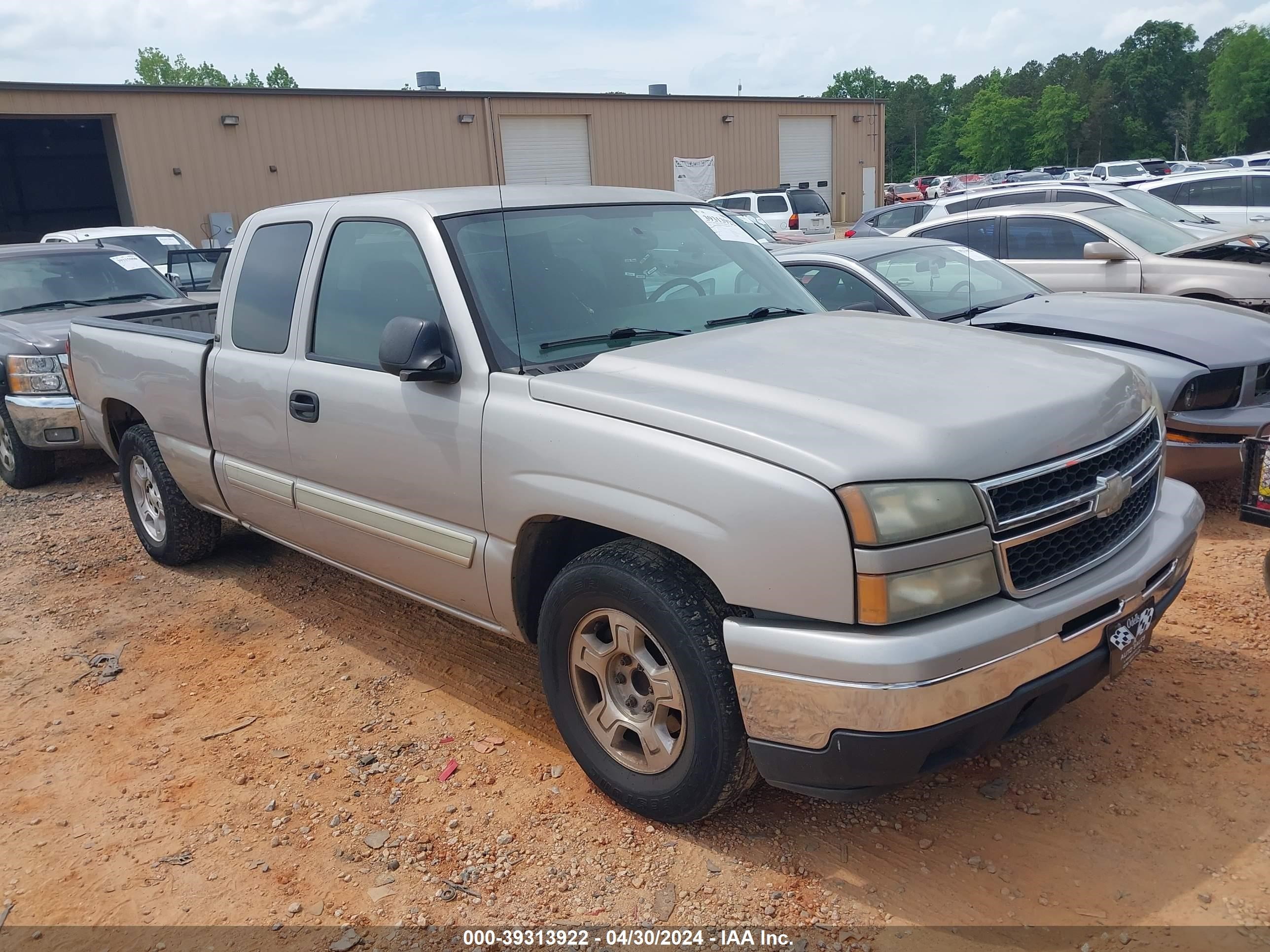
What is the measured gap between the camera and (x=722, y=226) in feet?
14.2

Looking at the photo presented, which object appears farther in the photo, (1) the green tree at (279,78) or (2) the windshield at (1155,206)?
(1) the green tree at (279,78)

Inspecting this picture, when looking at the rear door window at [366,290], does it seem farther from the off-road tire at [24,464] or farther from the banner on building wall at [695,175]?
the banner on building wall at [695,175]

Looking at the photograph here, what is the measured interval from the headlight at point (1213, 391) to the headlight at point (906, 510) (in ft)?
10.7

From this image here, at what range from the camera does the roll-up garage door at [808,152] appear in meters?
37.2

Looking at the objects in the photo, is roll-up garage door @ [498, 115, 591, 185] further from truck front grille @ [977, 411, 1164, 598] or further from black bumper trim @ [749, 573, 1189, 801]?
black bumper trim @ [749, 573, 1189, 801]

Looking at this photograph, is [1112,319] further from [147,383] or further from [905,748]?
[147,383]

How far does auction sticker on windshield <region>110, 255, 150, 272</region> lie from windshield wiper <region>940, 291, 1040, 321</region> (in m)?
6.98

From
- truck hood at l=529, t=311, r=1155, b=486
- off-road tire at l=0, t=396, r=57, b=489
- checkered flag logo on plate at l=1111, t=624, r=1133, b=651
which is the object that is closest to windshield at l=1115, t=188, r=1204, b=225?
truck hood at l=529, t=311, r=1155, b=486

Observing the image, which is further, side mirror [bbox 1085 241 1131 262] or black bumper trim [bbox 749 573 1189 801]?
side mirror [bbox 1085 241 1131 262]

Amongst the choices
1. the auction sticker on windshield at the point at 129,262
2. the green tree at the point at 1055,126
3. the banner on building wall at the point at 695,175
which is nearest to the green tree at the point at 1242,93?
the green tree at the point at 1055,126

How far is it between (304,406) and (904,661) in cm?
261

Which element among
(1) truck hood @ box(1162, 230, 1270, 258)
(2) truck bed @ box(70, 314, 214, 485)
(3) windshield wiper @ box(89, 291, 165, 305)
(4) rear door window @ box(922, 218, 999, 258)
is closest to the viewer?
(2) truck bed @ box(70, 314, 214, 485)

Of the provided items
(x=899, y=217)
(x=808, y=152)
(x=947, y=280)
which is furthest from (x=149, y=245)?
(x=808, y=152)

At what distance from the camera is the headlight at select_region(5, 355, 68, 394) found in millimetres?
7297
